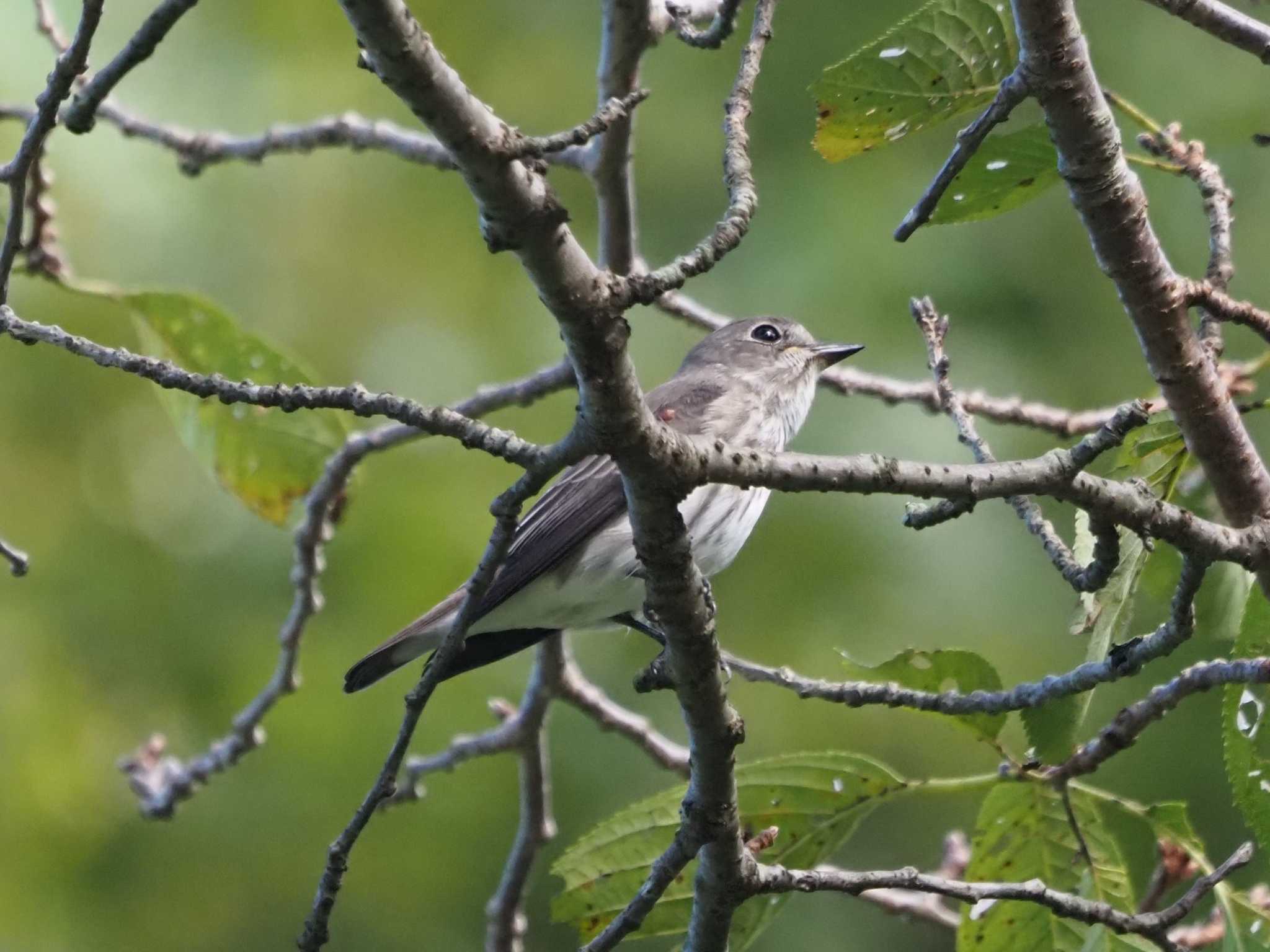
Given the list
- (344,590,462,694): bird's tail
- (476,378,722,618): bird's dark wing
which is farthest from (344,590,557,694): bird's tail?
(476,378,722,618): bird's dark wing

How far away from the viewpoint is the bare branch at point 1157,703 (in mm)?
2279

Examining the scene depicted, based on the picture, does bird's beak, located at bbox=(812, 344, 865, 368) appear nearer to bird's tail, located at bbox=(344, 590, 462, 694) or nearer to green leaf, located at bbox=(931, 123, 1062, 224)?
bird's tail, located at bbox=(344, 590, 462, 694)

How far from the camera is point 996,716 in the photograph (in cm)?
277

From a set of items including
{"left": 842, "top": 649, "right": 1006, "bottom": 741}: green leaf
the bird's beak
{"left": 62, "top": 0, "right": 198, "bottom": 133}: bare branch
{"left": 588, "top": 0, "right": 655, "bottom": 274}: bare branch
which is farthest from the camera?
the bird's beak

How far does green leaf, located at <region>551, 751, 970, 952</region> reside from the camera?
9.39 feet

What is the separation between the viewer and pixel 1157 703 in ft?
8.43

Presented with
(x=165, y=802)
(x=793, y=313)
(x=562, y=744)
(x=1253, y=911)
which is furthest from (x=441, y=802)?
(x=1253, y=911)

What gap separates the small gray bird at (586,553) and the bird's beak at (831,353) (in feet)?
0.99

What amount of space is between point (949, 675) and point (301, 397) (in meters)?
1.34

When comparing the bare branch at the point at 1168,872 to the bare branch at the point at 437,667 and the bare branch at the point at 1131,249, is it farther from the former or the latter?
the bare branch at the point at 437,667

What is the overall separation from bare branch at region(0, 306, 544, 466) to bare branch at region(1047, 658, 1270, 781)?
3.66 ft

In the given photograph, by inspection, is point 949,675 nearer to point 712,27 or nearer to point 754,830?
point 754,830

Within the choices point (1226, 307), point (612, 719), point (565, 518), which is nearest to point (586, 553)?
point (565, 518)

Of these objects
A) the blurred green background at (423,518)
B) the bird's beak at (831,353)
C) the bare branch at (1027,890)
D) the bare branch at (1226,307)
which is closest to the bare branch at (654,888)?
the bare branch at (1027,890)
